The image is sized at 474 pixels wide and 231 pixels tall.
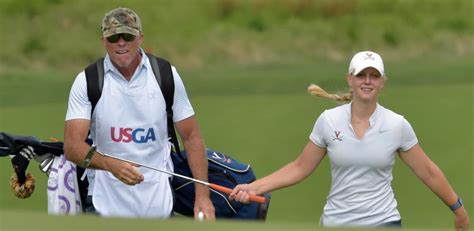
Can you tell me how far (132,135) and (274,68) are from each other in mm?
12434

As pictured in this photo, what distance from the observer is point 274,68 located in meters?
20.3

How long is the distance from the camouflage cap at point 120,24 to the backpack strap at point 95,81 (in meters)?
0.18

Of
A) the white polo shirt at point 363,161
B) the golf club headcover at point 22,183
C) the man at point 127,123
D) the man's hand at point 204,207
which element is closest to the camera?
the white polo shirt at point 363,161

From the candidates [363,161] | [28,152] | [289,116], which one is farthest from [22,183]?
[289,116]

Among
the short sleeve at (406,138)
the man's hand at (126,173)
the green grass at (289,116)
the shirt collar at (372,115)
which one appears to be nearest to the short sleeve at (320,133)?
the shirt collar at (372,115)

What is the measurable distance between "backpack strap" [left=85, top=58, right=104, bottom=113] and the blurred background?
4.59 meters

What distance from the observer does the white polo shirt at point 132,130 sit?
7.98 m

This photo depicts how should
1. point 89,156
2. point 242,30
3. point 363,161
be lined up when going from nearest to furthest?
point 363,161, point 89,156, point 242,30

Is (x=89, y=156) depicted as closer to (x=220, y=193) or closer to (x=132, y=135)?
(x=132, y=135)

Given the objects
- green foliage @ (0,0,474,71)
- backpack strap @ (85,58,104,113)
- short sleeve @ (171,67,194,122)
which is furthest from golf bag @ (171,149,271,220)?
green foliage @ (0,0,474,71)

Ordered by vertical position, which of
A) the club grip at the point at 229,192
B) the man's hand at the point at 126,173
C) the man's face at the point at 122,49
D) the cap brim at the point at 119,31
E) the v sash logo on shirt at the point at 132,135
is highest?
the cap brim at the point at 119,31

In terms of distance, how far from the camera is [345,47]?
21.8m

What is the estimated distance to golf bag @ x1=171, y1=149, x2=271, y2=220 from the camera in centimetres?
823

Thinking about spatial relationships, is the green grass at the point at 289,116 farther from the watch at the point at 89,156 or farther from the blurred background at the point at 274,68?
the watch at the point at 89,156
